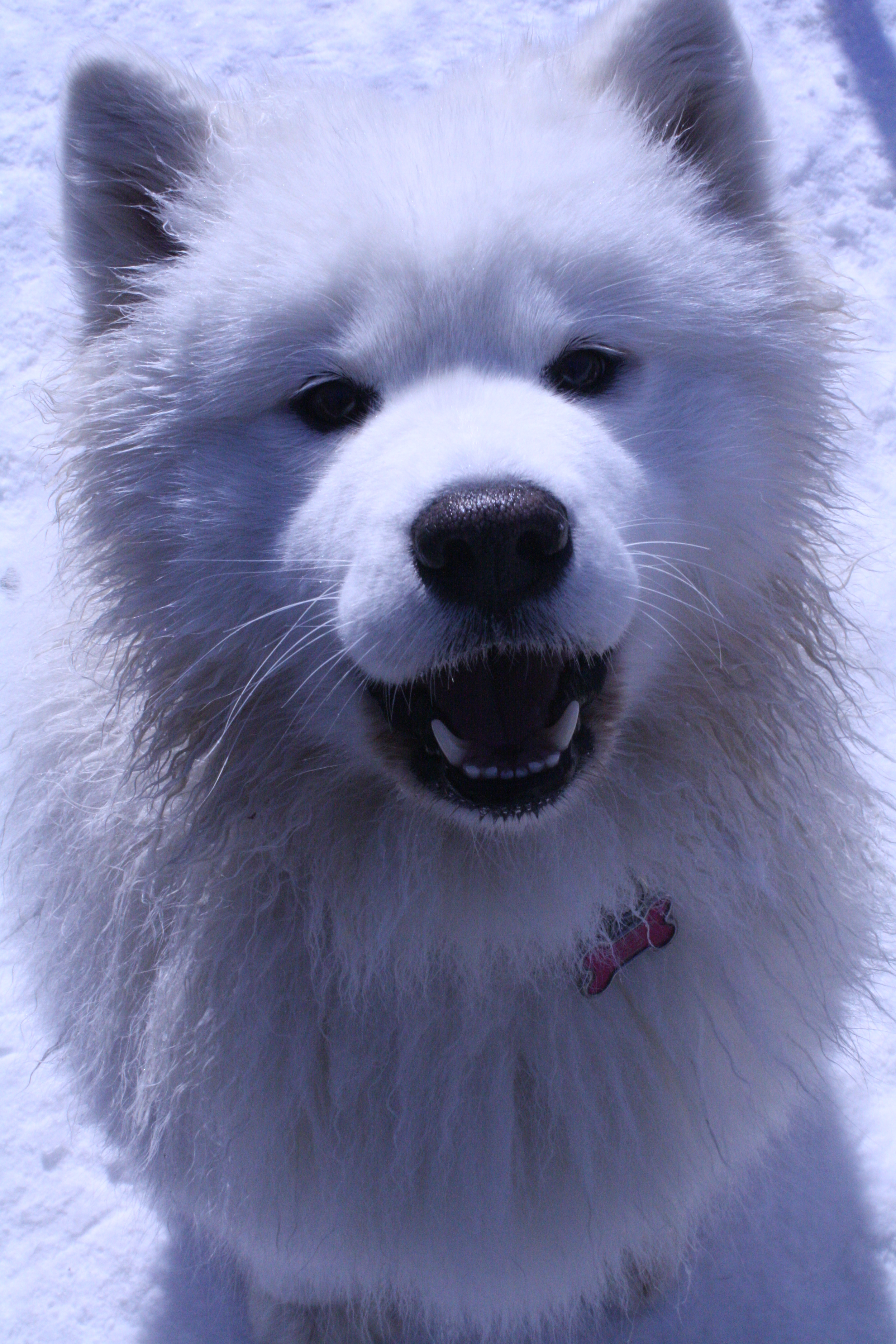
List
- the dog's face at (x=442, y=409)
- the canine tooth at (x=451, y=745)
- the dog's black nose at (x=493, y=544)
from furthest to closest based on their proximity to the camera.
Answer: the canine tooth at (x=451, y=745), the dog's face at (x=442, y=409), the dog's black nose at (x=493, y=544)

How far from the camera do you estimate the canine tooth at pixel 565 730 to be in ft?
4.89

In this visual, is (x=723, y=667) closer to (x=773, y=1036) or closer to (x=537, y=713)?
(x=537, y=713)

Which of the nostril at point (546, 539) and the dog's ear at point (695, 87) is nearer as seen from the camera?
the nostril at point (546, 539)

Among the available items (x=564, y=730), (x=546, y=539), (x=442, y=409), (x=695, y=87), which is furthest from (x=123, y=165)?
(x=564, y=730)

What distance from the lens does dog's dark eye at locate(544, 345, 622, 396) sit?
60.4 inches

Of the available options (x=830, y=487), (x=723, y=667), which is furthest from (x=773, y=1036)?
(x=830, y=487)

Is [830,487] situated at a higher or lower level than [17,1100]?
higher

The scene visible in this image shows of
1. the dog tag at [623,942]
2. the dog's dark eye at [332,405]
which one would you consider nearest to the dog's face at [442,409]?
the dog's dark eye at [332,405]

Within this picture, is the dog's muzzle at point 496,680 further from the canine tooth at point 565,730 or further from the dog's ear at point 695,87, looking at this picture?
the dog's ear at point 695,87

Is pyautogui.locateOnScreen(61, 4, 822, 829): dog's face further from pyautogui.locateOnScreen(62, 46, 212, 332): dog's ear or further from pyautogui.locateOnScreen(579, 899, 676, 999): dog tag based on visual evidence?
pyautogui.locateOnScreen(579, 899, 676, 999): dog tag

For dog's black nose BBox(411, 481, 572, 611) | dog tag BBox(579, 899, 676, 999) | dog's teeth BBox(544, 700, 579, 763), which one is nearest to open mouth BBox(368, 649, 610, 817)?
dog's teeth BBox(544, 700, 579, 763)

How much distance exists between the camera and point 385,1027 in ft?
5.76

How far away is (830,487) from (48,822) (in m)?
1.50

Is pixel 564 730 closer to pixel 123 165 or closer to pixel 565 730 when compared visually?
pixel 565 730
